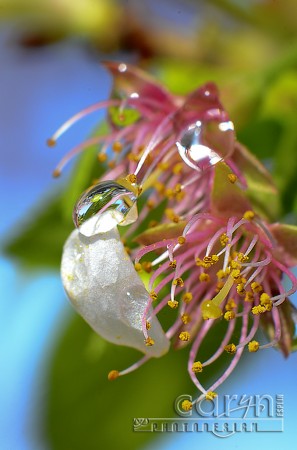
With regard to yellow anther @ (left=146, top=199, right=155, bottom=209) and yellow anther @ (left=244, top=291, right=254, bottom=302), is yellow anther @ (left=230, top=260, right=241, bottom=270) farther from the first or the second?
yellow anther @ (left=146, top=199, right=155, bottom=209)

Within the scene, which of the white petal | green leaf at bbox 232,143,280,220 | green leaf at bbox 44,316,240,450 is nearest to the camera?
the white petal

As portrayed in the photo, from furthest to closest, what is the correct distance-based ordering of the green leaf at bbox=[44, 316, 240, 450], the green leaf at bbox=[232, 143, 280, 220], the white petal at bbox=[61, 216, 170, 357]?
the green leaf at bbox=[44, 316, 240, 450], the green leaf at bbox=[232, 143, 280, 220], the white petal at bbox=[61, 216, 170, 357]

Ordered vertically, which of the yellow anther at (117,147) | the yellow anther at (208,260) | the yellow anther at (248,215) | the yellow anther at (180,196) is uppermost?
the yellow anther at (117,147)

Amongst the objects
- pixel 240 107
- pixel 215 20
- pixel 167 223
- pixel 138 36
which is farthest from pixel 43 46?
pixel 167 223

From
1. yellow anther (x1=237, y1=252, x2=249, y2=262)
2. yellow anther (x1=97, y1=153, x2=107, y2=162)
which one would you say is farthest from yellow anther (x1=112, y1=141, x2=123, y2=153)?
yellow anther (x1=237, y1=252, x2=249, y2=262)

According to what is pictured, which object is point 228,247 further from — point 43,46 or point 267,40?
point 43,46

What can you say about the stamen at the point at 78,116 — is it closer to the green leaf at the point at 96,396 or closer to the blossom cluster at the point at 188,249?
the blossom cluster at the point at 188,249

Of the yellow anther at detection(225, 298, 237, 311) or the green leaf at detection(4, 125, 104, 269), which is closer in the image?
the yellow anther at detection(225, 298, 237, 311)

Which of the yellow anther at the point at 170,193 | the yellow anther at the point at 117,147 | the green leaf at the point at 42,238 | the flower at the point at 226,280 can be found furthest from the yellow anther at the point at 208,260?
the green leaf at the point at 42,238
